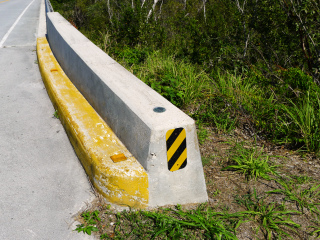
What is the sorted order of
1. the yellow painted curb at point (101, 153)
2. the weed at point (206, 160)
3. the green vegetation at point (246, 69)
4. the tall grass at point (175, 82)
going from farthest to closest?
the tall grass at point (175, 82), the green vegetation at point (246, 69), the weed at point (206, 160), the yellow painted curb at point (101, 153)

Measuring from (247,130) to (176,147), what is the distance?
1.98 metres

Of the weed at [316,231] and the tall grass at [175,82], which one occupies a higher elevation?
the tall grass at [175,82]

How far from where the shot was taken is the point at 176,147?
279cm

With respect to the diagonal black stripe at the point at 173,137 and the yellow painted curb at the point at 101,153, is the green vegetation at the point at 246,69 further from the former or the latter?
the diagonal black stripe at the point at 173,137

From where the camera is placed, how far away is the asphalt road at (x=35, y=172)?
281cm

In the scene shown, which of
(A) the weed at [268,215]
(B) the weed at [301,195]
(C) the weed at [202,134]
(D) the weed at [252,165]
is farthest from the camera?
(C) the weed at [202,134]

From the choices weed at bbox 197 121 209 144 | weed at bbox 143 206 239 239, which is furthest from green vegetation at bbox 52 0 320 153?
weed at bbox 143 206 239 239

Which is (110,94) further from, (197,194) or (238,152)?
(238,152)

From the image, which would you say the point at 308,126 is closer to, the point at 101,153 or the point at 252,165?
the point at 252,165

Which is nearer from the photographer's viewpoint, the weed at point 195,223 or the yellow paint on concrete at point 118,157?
the weed at point 195,223

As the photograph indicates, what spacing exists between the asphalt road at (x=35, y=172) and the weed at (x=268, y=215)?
1505 mm

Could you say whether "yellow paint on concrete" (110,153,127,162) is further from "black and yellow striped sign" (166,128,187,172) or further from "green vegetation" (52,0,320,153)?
"green vegetation" (52,0,320,153)

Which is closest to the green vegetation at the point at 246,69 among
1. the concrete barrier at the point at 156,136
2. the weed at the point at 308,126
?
the weed at the point at 308,126

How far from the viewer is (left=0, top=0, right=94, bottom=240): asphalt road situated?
2808 millimetres
